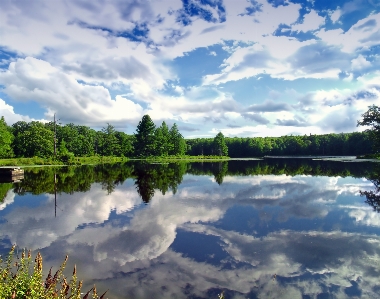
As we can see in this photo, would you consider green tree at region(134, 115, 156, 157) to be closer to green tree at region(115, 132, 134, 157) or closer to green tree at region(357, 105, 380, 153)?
green tree at region(115, 132, 134, 157)

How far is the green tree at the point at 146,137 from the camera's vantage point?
103062 millimetres

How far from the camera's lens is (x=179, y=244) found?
1160 centimetres

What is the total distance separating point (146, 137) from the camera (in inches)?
4092

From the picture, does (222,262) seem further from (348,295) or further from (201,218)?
(201,218)

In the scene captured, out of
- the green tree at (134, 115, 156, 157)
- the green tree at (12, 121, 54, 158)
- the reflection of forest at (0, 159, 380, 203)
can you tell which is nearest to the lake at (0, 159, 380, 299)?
the reflection of forest at (0, 159, 380, 203)

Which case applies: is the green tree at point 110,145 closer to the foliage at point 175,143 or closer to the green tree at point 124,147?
the green tree at point 124,147

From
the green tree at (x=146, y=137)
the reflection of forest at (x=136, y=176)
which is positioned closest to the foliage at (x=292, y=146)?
the green tree at (x=146, y=137)

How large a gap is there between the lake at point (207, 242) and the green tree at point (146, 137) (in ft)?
267

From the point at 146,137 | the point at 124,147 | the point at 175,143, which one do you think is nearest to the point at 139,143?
the point at 146,137

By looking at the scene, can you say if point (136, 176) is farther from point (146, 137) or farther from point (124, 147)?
point (124, 147)

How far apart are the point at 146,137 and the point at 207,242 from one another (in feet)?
309

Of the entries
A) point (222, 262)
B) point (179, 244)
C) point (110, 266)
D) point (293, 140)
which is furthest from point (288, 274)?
point (293, 140)

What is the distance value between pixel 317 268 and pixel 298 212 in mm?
8349

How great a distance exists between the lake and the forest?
5392 cm
